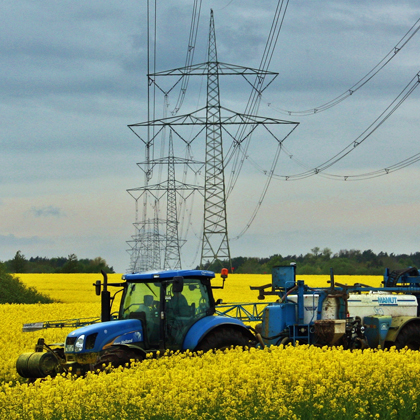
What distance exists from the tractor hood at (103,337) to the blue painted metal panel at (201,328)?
37.4 inches

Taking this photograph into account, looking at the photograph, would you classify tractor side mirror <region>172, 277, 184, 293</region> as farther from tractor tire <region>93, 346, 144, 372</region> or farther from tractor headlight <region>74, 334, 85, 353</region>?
tractor headlight <region>74, 334, 85, 353</region>

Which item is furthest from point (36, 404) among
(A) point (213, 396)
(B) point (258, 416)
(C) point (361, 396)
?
(C) point (361, 396)

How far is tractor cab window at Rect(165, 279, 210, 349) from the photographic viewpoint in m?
12.8

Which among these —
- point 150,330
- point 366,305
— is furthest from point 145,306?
point 366,305

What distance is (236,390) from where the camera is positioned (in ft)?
33.0

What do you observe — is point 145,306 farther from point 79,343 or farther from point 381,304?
point 381,304

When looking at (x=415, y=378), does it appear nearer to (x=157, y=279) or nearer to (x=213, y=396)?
(x=213, y=396)

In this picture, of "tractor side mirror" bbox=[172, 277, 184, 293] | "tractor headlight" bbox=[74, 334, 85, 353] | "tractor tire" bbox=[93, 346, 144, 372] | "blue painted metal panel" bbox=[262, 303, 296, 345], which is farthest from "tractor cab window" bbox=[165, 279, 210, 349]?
"blue painted metal panel" bbox=[262, 303, 296, 345]

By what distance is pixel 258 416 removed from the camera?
903 cm

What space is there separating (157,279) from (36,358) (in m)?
2.80

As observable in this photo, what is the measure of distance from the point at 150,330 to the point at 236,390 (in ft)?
10.2

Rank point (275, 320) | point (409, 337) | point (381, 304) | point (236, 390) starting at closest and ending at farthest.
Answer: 1. point (236, 390)
2. point (275, 320)
3. point (409, 337)
4. point (381, 304)

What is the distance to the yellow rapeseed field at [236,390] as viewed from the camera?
9266 mm

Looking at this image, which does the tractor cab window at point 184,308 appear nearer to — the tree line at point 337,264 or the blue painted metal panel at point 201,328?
the blue painted metal panel at point 201,328
